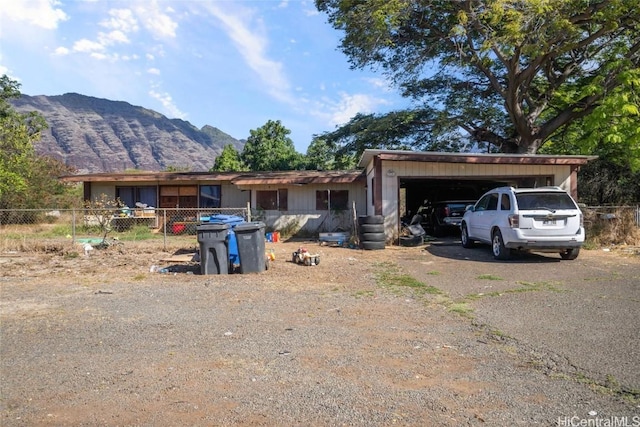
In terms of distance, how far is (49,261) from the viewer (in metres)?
11.9

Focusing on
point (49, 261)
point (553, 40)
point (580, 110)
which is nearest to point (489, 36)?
point (553, 40)

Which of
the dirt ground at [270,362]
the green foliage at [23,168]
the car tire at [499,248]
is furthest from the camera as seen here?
Answer: the green foliage at [23,168]

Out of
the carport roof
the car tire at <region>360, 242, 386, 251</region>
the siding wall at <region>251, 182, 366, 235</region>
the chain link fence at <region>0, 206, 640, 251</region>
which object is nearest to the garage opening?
the carport roof

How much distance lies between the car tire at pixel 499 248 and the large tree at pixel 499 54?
854 centimetres

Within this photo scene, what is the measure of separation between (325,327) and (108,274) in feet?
21.2

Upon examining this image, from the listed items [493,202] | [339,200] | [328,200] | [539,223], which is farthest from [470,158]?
[328,200]

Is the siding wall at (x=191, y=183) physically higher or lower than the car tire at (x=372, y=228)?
A: higher

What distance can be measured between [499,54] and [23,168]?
24376 millimetres

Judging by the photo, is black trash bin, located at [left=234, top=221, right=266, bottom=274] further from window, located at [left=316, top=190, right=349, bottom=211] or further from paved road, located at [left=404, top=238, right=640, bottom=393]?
window, located at [left=316, top=190, right=349, bottom=211]

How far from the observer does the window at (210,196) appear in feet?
75.0

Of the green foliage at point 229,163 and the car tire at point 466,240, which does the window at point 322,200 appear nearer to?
the car tire at point 466,240

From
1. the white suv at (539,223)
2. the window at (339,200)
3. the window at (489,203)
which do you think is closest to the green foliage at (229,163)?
the window at (339,200)

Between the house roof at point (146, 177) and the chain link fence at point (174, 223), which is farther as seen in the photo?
the house roof at point (146, 177)

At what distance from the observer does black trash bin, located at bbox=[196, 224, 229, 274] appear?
9.74 meters
